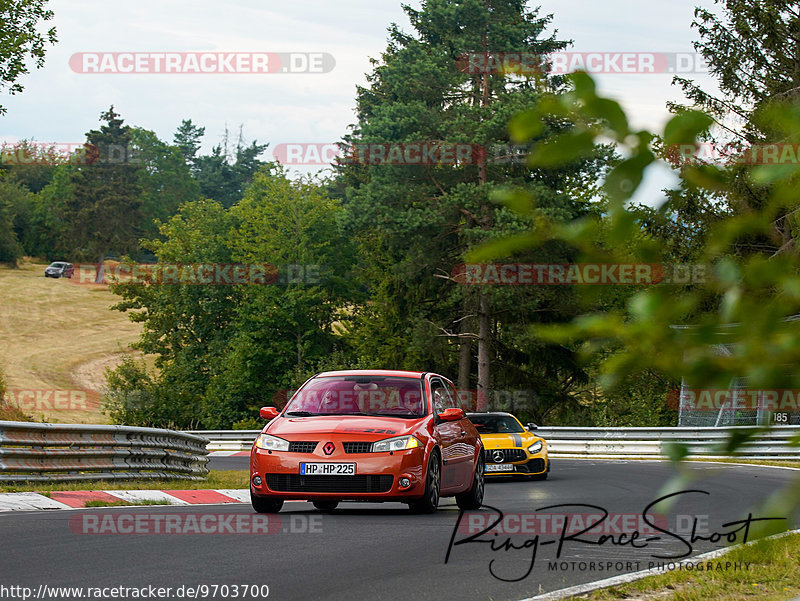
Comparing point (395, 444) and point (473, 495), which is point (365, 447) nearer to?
point (395, 444)

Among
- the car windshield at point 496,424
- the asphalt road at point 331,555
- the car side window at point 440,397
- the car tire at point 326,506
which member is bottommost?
the car windshield at point 496,424

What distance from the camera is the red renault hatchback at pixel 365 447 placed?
39.0 ft

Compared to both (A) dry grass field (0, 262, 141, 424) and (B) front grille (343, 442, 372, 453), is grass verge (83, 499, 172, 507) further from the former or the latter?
(A) dry grass field (0, 262, 141, 424)

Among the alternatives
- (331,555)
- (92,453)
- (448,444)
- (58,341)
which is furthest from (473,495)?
(58,341)

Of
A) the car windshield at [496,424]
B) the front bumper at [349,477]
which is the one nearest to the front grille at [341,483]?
the front bumper at [349,477]

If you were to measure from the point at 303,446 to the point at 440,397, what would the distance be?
2.51 m

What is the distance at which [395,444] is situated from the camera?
12.0m

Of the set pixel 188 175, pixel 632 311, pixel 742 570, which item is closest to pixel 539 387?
pixel 742 570

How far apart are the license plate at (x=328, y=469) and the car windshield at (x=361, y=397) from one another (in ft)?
3.62

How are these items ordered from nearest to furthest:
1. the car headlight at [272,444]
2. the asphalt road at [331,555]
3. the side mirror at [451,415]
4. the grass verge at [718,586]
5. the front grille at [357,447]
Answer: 1. the grass verge at [718,586]
2. the asphalt road at [331,555]
3. the front grille at [357,447]
4. the car headlight at [272,444]
5. the side mirror at [451,415]

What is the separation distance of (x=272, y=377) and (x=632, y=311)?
2465 inches

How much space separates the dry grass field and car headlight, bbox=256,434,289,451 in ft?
176

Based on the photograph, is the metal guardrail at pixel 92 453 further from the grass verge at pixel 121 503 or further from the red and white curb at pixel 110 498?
the grass verge at pixel 121 503

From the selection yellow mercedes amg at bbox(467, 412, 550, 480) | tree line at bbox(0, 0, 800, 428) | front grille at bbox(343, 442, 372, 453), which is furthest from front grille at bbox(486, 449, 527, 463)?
front grille at bbox(343, 442, 372, 453)
